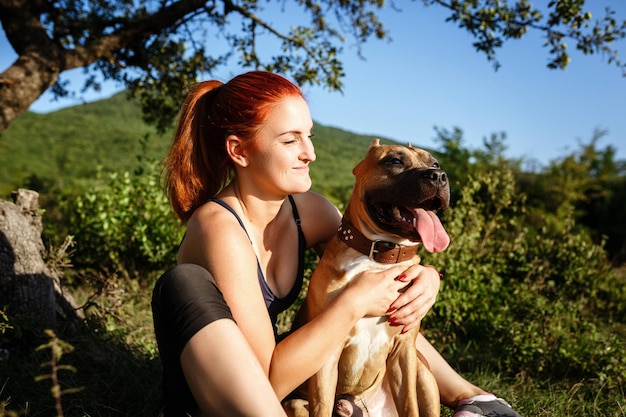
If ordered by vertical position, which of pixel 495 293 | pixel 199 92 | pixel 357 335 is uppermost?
pixel 199 92

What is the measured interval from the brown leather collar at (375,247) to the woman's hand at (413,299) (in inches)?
3.7

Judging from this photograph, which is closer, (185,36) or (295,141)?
(295,141)

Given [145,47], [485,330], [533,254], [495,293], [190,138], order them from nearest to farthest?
[190,138] → [485,330] → [495,293] → [533,254] → [145,47]

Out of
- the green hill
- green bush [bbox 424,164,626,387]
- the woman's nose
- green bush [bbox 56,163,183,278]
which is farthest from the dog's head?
the green hill

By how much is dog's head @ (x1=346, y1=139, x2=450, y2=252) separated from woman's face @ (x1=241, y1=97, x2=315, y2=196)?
0.29m

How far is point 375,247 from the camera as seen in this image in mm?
2381

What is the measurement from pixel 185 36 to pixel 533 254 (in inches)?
187

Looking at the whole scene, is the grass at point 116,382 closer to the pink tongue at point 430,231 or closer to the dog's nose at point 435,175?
the pink tongue at point 430,231

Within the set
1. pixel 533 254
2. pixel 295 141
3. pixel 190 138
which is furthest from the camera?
pixel 533 254

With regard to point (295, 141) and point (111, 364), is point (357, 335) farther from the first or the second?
point (111, 364)

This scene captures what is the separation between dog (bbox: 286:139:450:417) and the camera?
2.31m

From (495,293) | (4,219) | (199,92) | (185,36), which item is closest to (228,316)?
(199,92)

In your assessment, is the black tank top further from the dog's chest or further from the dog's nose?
the dog's nose

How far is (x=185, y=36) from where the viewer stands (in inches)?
258
